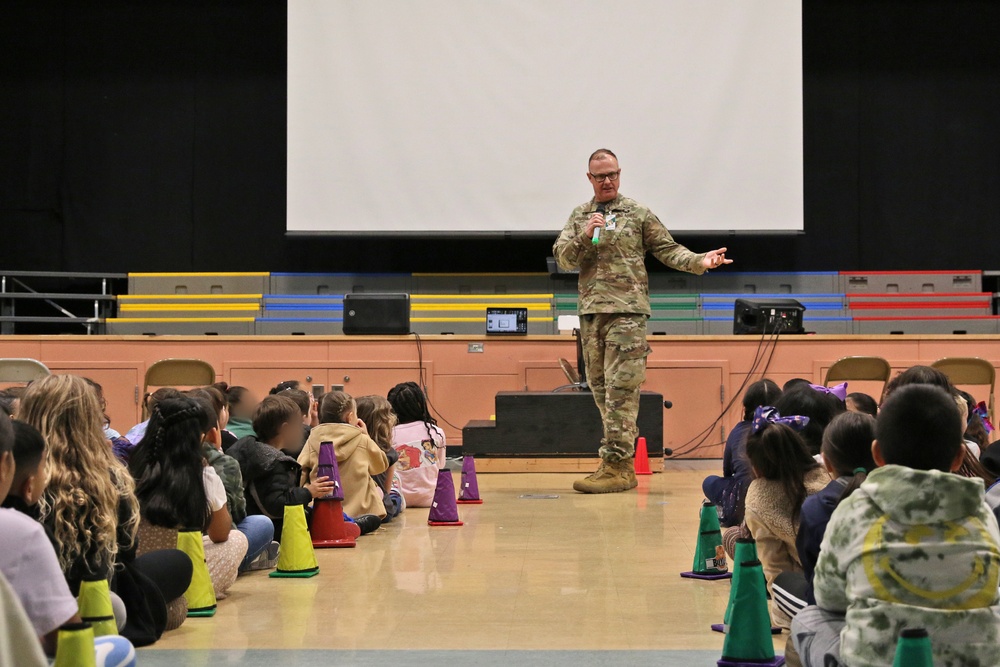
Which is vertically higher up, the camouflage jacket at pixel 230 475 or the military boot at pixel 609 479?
the camouflage jacket at pixel 230 475

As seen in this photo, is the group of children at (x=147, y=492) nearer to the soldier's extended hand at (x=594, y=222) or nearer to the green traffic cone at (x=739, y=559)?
the green traffic cone at (x=739, y=559)

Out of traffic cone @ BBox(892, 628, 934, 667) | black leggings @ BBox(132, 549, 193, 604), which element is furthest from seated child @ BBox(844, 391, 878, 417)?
traffic cone @ BBox(892, 628, 934, 667)

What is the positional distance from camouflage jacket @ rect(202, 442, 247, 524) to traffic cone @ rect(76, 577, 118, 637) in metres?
1.07

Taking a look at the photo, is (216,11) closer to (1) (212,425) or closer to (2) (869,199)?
(2) (869,199)

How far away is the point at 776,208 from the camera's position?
11.9 m

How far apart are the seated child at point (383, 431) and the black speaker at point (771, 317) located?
4.51 meters

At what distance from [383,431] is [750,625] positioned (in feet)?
11.1

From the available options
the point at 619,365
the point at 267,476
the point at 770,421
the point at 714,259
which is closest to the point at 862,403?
the point at 714,259

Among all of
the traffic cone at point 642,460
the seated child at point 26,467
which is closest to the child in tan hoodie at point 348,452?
the seated child at point 26,467

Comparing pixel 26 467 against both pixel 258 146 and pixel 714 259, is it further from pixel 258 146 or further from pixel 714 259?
pixel 258 146

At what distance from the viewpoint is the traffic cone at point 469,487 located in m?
6.29

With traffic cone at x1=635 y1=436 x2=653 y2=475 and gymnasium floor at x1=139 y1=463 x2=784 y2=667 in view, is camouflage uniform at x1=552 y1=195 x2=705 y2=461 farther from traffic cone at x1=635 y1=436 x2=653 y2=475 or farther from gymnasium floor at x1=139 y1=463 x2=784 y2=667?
traffic cone at x1=635 y1=436 x2=653 y2=475

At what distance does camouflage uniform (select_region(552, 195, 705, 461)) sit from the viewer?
6395mm

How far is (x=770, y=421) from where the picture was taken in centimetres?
324
